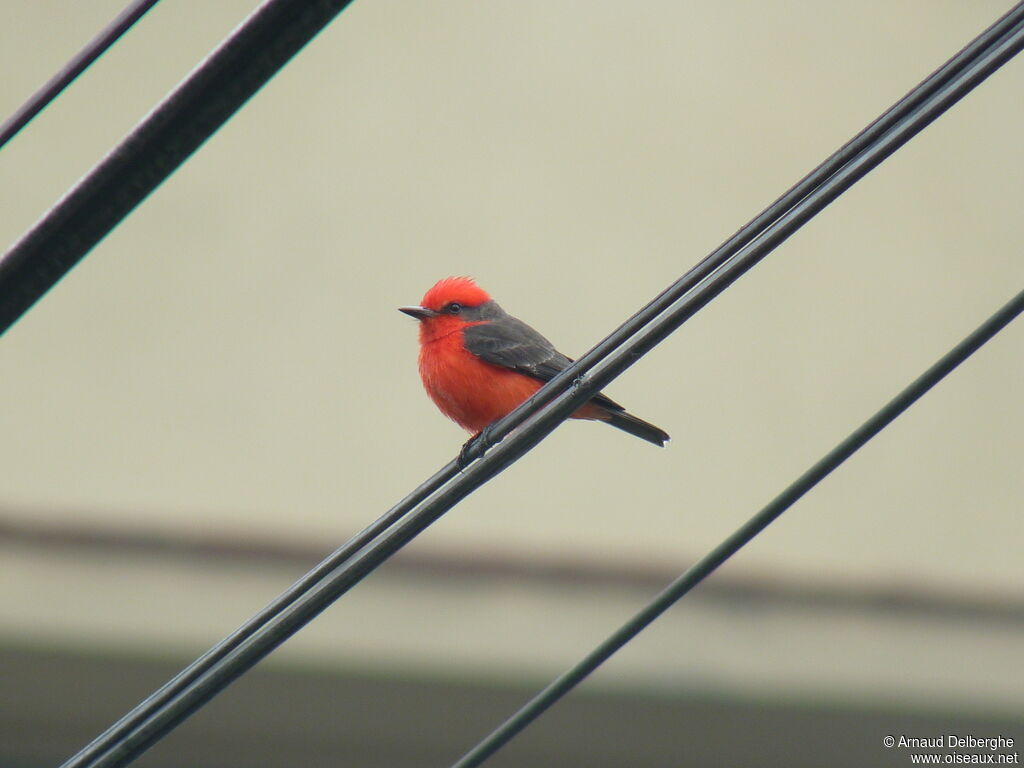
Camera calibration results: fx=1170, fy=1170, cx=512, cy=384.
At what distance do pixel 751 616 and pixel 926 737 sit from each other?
7.10ft

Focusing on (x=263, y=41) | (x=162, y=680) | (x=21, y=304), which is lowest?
(x=21, y=304)

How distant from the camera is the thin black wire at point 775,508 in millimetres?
2480

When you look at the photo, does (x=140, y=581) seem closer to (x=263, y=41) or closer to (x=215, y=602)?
(x=215, y=602)

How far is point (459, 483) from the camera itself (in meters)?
2.54

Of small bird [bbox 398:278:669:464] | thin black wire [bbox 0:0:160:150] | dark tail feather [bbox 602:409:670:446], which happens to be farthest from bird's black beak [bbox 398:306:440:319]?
thin black wire [bbox 0:0:160:150]

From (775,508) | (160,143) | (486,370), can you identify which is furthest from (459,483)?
(486,370)

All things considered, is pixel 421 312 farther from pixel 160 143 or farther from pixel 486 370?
pixel 160 143

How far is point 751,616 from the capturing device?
7.88m

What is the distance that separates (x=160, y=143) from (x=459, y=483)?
95 centimetres

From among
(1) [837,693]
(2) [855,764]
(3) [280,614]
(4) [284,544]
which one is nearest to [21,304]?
(3) [280,614]

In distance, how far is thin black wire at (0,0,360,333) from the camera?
202 cm

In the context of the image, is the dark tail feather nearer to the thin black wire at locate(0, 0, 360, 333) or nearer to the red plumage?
the red plumage

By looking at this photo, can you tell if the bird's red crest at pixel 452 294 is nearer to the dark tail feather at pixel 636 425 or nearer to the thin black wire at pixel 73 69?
the dark tail feather at pixel 636 425

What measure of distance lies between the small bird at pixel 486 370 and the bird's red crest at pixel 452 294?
0.08 metres
